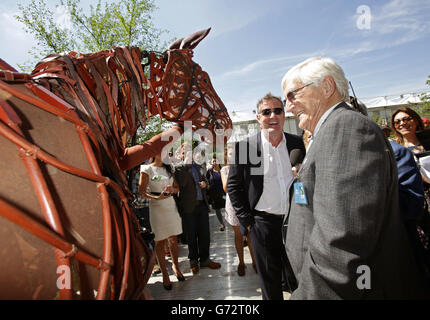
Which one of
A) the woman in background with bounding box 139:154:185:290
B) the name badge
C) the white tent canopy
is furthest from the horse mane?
the white tent canopy

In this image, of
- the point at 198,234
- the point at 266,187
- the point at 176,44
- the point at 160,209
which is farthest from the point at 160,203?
the point at 176,44

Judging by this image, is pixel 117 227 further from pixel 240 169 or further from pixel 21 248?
pixel 240 169

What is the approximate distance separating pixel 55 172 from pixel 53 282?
415mm

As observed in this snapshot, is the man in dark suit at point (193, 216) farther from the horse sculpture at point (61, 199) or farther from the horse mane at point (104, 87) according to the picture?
the horse sculpture at point (61, 199)

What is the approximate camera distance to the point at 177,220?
3854 millimetres

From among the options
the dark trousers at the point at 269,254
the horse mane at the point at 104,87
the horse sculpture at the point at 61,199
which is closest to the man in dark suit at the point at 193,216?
the dark trousers at the point at 269,254

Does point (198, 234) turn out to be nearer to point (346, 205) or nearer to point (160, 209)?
point (160, 209)

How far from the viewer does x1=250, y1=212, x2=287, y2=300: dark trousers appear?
7.66 feet

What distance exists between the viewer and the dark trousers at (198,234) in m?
4.11

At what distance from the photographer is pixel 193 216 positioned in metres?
4.28

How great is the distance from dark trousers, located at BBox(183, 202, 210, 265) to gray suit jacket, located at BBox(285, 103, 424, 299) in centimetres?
333

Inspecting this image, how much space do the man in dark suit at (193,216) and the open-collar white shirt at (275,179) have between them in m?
1.99

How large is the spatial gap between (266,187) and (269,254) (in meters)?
0.72
